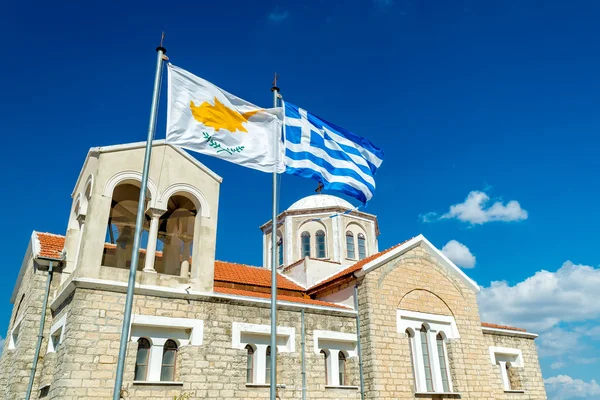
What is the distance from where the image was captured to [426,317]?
16516 millimetres

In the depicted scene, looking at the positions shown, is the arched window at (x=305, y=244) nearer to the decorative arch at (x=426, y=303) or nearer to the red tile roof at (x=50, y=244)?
the decorative arch at (x=426, y=303)

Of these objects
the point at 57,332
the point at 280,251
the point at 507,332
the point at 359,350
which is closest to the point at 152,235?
the point at 57,332

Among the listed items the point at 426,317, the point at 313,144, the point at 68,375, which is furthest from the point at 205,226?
the point at 426,317

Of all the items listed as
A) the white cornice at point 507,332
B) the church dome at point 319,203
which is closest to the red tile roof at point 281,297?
the white cornice at point 507,332

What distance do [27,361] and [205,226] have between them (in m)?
5.87

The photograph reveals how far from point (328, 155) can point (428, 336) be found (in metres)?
Answer: 8.24

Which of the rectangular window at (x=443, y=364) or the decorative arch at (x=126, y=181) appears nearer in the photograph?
the decorative arch at (x=126, y=181)

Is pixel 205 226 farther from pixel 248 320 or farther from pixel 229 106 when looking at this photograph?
pixel 229 106

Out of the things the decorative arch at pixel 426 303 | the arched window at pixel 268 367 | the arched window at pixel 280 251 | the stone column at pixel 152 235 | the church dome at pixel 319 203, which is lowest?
the arched window at pixel 268 367

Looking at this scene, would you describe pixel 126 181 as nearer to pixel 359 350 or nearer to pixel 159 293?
pixel 159 293

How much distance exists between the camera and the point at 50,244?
592 inches

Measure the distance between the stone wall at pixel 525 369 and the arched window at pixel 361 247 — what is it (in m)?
6.59

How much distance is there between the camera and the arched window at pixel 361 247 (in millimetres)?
23109

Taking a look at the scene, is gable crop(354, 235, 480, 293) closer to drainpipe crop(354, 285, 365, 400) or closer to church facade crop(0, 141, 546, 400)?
church facade crop(0, 141, 546, 400)
